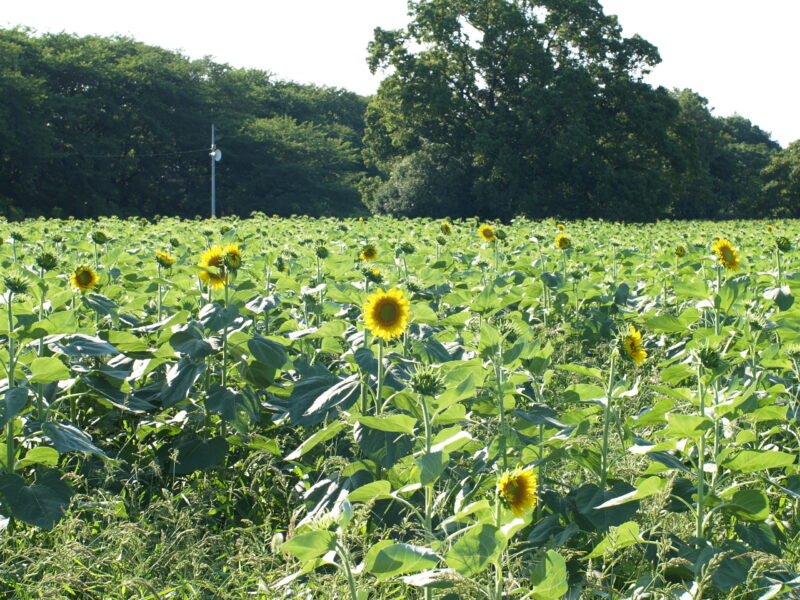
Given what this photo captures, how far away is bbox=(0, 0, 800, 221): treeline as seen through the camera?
99.0 feet

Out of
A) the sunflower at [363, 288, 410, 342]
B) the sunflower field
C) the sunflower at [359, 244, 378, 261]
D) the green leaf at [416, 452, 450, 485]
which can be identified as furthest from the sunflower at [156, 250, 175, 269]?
the green leaf at [416, 452, 450, 485]

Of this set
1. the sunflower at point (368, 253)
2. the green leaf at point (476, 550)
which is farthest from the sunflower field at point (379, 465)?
the sunflower at point (368, 253)

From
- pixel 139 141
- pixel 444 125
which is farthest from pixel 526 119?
pixel 139 141

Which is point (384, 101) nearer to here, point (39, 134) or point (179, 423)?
point (39, 134)

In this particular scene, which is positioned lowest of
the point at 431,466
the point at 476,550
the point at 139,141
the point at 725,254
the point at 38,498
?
the point at 38,498

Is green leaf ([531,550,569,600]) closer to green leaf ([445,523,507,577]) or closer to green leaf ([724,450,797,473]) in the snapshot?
green leaf ([445,523,507,577])

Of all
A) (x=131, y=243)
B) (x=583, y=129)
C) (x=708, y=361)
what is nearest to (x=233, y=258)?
(x=708, y=361)

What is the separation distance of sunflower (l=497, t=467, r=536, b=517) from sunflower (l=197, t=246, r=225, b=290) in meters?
1.63

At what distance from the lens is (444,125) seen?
106 ft

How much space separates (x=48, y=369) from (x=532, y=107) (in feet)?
97.3

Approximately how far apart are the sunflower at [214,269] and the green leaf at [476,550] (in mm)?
1708

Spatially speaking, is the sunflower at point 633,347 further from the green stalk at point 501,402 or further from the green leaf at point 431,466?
the green leaf at point 431,466

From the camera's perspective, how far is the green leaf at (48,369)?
206 cm

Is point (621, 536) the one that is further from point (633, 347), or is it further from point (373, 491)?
point (633, 347)
